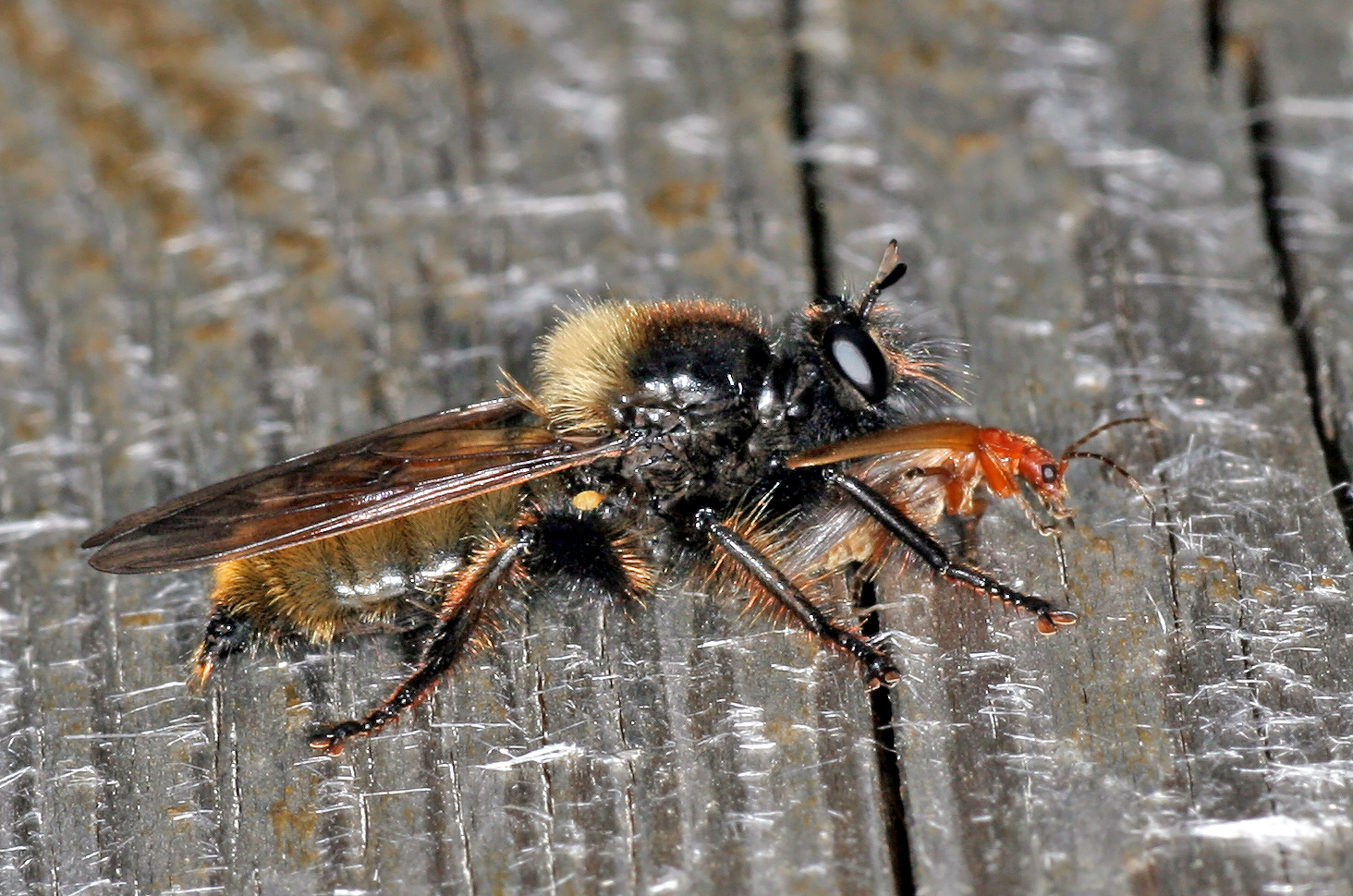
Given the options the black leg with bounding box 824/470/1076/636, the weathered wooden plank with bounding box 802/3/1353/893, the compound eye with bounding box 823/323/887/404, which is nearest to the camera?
the weathered wooden plank with bounding box 802/3/1353/893

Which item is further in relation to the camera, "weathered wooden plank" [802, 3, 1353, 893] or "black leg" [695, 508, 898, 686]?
"black leg" [695, 508, 898, 686]

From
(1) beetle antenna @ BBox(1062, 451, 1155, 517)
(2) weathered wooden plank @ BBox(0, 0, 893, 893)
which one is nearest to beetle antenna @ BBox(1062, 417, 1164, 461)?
(1) beetle antenna @ BBox(1062, 451, 1155, 517)

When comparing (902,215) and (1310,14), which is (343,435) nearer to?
(902,215)

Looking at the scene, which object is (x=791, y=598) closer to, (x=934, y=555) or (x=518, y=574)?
(x=934, y=555)

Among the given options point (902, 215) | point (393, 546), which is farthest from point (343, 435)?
point (902, 215)

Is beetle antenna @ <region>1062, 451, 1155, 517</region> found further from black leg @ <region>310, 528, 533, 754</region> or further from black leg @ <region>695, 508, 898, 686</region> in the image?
black leg @ <region>310, 528, 533, 754</region>

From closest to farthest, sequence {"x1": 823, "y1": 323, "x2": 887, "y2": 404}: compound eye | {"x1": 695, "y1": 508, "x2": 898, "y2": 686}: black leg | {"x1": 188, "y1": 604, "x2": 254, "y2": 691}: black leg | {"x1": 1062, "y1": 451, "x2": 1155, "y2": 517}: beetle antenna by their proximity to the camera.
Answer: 1. {"x1": 695, "y1": 508, "x2": 898, "y2": 686}: black leg
2. {"x1": 188, "y1": 604, "x2": 254, "y2": 691}: black leg
3. {"x1": 1062, "y1": 451, "x2": 1155, "y2": 517}: beetle antenna
4. {"x1": 823, "y1": 323, "x2": 887, "y2": 404}: compound eye

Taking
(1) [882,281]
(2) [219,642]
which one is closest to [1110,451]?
(1) [882,281]

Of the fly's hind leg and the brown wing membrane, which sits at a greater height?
the brown wing membrane
